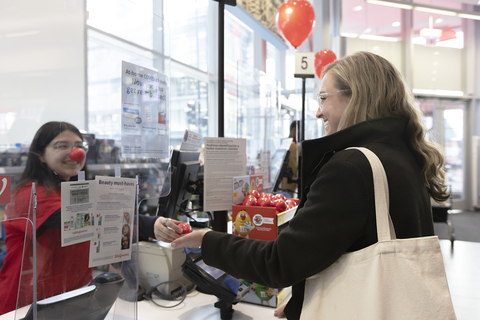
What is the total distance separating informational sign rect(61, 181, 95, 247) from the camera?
3.20ft

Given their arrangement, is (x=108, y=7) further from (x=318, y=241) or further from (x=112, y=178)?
(x=318, y=241)

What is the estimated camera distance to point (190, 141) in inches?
72.4

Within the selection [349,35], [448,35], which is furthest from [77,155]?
[448,35]

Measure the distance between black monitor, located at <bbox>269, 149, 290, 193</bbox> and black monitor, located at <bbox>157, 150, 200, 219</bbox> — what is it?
1.15 meters

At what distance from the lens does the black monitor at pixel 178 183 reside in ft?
5.51

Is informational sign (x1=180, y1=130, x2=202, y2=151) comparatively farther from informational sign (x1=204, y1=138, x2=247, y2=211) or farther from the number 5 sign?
the number 5 sign

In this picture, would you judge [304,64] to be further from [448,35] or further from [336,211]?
[448,35]

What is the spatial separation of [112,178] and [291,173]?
8.98 feet

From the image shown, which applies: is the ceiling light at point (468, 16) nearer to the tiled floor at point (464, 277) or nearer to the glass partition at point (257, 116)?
the tiled floor at point (464, 277)

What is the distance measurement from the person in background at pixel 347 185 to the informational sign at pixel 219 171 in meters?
0.45

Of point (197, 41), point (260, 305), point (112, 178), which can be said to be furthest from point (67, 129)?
point (197, 41)

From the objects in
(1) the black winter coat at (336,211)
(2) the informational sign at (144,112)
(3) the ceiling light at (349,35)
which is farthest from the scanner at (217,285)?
(3) the ceiling light at (349,35)

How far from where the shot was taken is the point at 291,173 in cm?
366

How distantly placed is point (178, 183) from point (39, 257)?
0.84 meters
